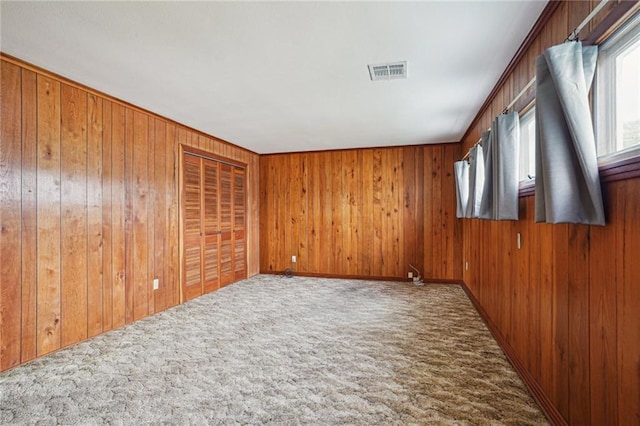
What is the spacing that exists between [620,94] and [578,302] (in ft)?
3.14

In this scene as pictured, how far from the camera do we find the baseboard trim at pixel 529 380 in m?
1.65

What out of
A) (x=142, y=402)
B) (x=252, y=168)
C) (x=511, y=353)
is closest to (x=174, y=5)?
(x=142, y=402)

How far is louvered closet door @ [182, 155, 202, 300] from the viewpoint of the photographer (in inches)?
158

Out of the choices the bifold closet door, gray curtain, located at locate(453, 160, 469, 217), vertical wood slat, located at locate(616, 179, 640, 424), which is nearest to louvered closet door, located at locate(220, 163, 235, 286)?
the bifold closet door

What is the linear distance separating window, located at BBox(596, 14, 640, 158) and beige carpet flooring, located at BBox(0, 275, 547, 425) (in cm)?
155

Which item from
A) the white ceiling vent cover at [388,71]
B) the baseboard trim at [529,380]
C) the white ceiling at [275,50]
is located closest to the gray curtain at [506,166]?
the white ceiling at [275,50]

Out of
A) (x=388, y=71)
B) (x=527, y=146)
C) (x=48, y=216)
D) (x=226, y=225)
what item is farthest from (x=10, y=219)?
(x=527, y=146)

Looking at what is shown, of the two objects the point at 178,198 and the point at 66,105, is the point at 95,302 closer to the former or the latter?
the point at 178,198

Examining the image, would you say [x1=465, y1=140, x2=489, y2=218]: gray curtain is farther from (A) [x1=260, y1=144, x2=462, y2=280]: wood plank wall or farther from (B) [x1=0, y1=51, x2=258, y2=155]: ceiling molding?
(B) [x1=0, y1=51, x2=258, y2=155]: ceiling molding

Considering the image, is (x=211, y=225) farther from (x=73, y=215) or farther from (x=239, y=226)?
(x=73, y=215)

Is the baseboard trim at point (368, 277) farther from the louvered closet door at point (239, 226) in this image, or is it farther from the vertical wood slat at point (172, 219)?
the vertical wood slat at point (172, 219)

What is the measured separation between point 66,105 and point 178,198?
153 cm

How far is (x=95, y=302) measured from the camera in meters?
2.87

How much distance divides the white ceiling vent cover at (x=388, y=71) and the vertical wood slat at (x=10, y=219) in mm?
2761
